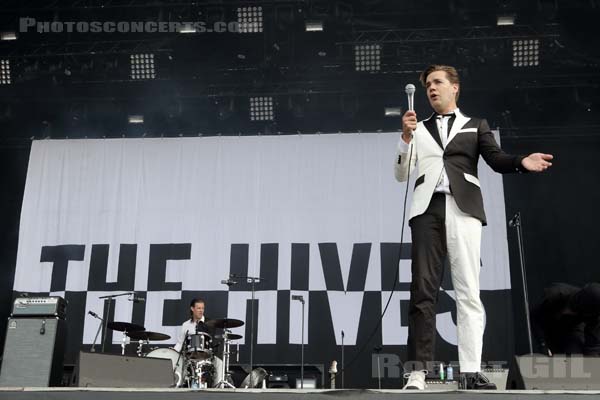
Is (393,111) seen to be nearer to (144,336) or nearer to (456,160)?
(144,336)

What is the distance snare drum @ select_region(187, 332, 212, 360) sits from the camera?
→ 6.43m

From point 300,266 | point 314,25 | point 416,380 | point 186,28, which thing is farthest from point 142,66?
point 416,380

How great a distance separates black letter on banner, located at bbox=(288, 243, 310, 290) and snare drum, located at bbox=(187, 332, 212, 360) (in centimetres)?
174

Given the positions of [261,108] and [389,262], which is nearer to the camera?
[389,262]

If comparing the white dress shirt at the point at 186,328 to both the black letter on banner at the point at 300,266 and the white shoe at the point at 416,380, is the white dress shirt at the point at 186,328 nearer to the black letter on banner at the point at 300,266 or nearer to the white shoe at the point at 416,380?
the black letter on banner at the point at 300,266

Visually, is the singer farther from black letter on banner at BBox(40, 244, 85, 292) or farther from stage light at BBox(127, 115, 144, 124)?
stage light at BBox(127, 115, 144, 124)

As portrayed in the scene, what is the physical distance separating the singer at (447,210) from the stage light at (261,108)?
18.8 ft

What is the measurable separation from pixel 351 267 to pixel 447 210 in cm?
517

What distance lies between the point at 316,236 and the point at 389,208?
865 millimetres

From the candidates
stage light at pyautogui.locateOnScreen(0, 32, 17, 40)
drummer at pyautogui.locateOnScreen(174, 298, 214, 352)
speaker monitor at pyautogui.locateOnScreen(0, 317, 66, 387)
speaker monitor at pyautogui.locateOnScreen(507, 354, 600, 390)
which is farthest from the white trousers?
stage light at pyautogui.locateOnScreen(0, 32, 17, 40)

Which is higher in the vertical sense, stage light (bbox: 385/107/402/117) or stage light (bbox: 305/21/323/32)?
stage light (bbox: 305/21/323/32)

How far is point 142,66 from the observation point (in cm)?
833

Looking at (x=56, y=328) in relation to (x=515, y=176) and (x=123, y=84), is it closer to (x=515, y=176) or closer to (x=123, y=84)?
(x=123, y=84)

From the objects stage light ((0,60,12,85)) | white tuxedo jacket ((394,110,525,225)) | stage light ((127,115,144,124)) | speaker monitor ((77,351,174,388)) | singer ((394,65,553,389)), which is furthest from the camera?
stage light ((127,115,144,124))
